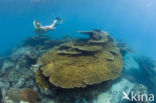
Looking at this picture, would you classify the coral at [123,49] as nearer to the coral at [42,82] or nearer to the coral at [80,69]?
the coral at [80,69]

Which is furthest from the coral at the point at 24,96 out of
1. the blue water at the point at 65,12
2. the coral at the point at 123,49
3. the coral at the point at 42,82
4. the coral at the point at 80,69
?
the blue water at the point at 65,12

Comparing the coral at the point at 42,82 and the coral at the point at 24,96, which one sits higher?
the coral at the point at 42,82

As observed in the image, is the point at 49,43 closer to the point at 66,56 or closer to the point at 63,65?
the point at 66,56

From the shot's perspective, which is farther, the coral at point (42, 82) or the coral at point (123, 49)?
the coral at point (123, 49)

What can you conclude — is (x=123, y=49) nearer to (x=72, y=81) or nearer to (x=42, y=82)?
(x=72, y=81)

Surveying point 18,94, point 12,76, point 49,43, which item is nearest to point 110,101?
point 18,94

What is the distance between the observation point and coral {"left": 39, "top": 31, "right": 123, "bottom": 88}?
16.2 feet

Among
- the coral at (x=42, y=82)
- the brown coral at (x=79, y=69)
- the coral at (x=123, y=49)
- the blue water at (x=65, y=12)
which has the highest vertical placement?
the blue water at (x=65, y=12)

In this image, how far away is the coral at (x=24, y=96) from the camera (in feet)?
17.8

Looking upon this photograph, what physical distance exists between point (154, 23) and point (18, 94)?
168 m

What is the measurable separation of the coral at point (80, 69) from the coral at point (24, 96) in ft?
4.04

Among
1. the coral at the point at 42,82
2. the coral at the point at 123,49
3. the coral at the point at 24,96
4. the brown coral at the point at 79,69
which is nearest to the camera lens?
the brown coral at the point at 79,69

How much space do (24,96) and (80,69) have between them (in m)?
2.83

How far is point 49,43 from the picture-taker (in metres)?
12.6
